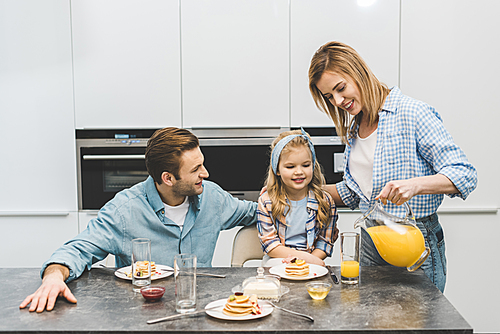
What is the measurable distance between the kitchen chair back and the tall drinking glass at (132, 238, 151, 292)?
650mm

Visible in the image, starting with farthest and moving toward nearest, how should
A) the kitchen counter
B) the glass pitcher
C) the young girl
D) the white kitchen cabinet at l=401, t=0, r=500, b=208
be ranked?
the white kitchen cabinet at l=401, t=0, r=500, b=208 → the young girl → the glass pitcher → the kitchen counter

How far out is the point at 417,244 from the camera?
1327 millimetres

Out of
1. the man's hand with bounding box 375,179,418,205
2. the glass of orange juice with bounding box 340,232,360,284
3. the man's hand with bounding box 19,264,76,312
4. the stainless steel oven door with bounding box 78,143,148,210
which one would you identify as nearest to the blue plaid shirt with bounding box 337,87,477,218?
the man's hand with bounding box 375,179,418,205

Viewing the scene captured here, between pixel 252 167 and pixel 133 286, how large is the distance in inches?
64.7

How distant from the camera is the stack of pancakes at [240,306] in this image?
44.9 inches

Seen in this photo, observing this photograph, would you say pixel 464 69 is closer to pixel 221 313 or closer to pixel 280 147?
pixel 280 147

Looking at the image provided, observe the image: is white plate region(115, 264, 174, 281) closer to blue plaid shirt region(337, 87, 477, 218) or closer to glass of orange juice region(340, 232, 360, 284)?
glass of orange juice region(340, 232, 360, 284)

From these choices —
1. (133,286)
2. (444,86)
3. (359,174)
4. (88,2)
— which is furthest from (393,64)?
(133,286)

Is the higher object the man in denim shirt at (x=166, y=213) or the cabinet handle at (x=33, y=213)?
the man in denim shirt at (x=166, y=213)

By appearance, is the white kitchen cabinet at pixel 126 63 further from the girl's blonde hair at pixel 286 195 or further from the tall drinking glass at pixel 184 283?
the tall drinking glass at pixel 184 283

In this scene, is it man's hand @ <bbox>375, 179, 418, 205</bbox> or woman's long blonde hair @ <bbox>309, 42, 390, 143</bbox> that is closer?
man's hand @ <bbox>375, 179, 418, 205</bbox>

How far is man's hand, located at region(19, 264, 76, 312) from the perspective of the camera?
1222 mm

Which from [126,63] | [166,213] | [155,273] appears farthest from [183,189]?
[126,63]

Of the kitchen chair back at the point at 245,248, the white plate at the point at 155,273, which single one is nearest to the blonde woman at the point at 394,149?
the kitchen chair back at the point at 245,248
